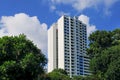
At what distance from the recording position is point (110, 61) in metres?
62.5

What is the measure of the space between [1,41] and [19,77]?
13.8 ft

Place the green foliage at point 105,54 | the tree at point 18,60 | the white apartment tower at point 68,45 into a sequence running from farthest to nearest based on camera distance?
the white apartment tower at point 68,45 < the green foliage at point 105,54 < the tree at point 18,60

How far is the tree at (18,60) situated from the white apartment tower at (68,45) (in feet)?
388

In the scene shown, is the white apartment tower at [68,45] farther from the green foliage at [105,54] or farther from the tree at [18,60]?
the tree at [18,60]

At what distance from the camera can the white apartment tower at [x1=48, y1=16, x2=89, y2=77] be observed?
165m

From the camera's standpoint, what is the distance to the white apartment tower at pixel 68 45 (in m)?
165

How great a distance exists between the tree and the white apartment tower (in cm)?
11817

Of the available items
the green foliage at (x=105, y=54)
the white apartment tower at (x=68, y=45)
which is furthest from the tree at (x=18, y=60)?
the white apartment tower at (x=68, y=45)

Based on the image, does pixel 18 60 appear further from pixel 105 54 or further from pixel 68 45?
pixel 68 45

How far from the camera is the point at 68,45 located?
570 ft

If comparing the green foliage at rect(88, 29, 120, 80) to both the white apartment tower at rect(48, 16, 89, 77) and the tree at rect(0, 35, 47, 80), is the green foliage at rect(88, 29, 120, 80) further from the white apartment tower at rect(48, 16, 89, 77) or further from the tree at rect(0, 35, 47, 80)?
the white apartment tower at rect(48, 16, 89, 77)

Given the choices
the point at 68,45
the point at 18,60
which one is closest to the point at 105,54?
the point at 18,60

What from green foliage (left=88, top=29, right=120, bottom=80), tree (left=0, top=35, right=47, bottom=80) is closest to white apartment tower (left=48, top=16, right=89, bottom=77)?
green foliage (left=88, top=29, right=120, bottom=80)

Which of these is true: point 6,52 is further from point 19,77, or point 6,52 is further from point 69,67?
point 69,67
